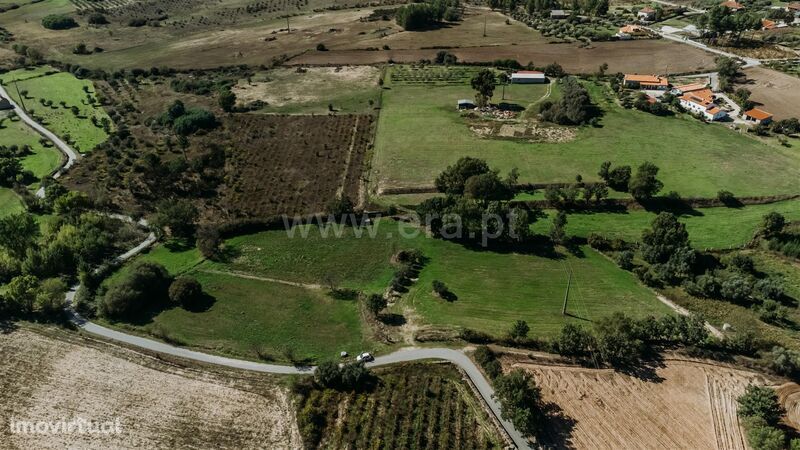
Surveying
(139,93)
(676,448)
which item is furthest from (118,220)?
(676,448)

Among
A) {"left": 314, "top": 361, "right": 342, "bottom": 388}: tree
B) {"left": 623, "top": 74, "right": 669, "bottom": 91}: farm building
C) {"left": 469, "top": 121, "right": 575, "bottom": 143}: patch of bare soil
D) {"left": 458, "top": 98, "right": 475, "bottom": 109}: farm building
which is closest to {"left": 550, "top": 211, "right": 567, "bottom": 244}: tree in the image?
{"left": 469, "top": 121, "right": 575, "bottom": 143}: patch of bare soil

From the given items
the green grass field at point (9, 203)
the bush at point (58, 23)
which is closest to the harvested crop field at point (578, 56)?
the green grass field at point (9, 203)

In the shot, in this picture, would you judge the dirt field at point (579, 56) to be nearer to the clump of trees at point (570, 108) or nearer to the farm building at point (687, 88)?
the farm building at point (687, 88)

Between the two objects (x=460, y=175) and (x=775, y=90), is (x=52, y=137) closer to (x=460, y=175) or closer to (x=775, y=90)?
(x=460, y=175)

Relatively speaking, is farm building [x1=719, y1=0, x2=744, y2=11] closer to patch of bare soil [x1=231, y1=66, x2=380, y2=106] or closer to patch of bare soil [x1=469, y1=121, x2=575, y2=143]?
patch of bare soil [x1=469, y1=121, x2=575, y2=143]

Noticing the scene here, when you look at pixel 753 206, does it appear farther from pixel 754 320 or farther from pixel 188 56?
pixel 188 56

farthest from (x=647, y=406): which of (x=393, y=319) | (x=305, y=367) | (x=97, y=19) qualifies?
(x=97, y=19)

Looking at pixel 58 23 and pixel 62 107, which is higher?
pixel 58 23
